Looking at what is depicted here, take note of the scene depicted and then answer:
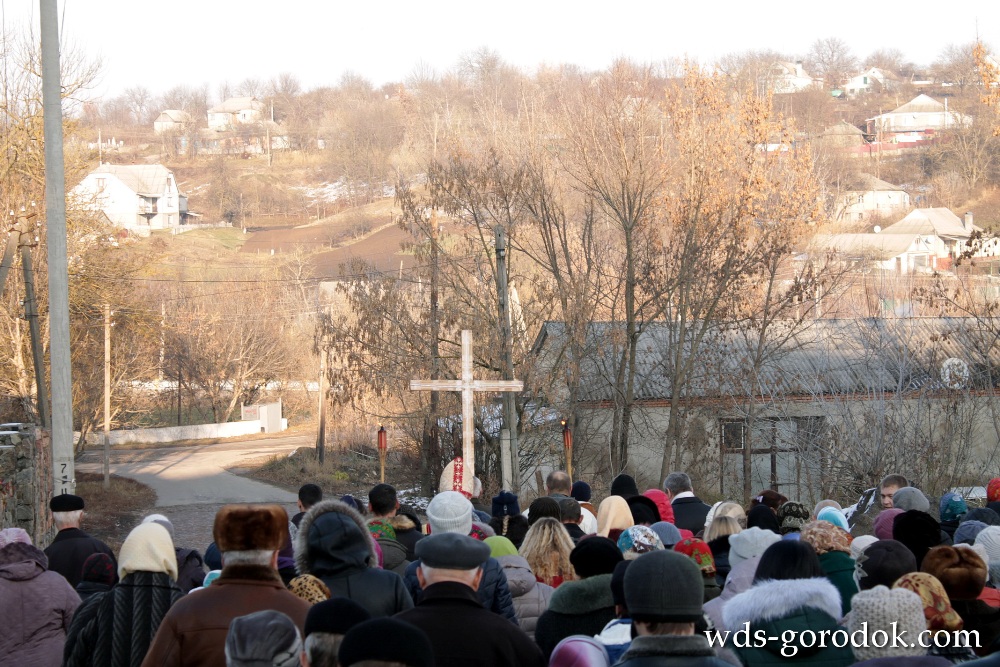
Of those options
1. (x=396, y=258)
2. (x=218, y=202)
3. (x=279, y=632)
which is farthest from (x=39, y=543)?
(x=218, y=202)

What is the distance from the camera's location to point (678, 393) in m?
27.1

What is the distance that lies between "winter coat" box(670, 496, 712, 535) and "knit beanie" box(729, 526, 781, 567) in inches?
114

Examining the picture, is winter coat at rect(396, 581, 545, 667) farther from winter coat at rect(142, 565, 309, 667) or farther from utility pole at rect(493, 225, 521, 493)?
utility pole at rect(493, 225, 521, 493)

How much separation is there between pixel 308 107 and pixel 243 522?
6078 inches

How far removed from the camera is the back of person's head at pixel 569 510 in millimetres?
7560

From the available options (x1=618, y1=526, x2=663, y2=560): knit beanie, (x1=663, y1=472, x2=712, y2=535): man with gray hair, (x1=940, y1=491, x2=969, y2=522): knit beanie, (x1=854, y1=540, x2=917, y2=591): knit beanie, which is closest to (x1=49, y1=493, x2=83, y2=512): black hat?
(x1=618, y1=526, x2=663, y2=560): knit beanie

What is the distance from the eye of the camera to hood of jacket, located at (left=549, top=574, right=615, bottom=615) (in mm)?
5098

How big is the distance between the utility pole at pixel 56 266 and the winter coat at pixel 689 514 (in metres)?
6.19

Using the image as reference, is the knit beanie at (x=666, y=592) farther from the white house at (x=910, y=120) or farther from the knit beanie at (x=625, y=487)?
the white house at (x=910, y=120)

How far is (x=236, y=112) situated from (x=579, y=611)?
170m

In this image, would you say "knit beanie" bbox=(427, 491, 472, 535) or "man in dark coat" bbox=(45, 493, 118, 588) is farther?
"man in dark coat" bbox=(45, 493, 118, 588)

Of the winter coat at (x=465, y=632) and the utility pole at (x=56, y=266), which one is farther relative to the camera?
the utility pole at (x=56, y=266)

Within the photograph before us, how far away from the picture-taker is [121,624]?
4781 mm

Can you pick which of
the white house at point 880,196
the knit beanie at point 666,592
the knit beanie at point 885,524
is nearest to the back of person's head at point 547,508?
the knit beanie at point 885,524
